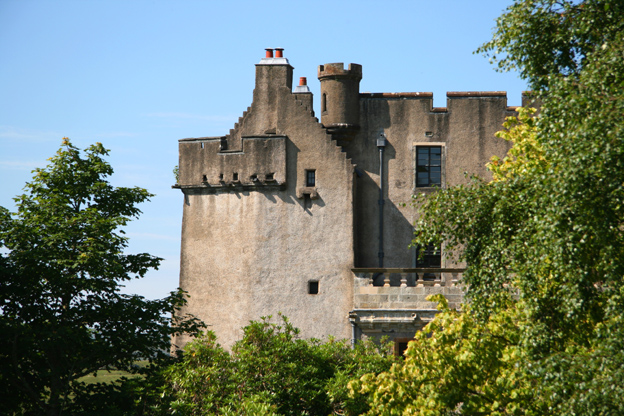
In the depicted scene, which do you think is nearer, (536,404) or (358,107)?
(536,404)

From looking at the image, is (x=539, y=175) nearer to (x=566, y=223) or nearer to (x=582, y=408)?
(x=566, y=223)

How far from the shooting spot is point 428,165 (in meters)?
30.5

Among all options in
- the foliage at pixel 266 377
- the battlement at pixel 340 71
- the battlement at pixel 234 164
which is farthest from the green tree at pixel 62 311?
the battlement at pixel 340 71

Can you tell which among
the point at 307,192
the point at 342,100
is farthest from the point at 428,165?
the point at 307,192

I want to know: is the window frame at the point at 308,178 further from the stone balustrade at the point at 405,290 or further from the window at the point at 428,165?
the window at the point at 428,165

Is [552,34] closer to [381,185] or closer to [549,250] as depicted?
[549,250]

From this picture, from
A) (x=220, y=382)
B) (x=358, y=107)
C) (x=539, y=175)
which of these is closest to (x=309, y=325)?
(x=220, y=382)

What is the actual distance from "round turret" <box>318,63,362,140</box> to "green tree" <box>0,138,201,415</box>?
8.78 meters

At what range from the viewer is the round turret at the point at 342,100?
30453 millimetres

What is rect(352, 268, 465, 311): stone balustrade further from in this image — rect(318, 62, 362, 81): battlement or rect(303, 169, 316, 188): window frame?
rect(318, 62, 362, 81): battlement

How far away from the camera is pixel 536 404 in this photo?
16906mm

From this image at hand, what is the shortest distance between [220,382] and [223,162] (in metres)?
9.26

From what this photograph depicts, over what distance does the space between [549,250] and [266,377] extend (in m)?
10.6

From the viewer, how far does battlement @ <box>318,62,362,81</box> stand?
30562 mm
